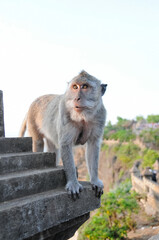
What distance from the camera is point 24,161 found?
A: 2270mm

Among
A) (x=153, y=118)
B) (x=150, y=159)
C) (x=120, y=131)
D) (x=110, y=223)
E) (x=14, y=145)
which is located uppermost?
(x=14, y=145)

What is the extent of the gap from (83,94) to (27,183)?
1049 mm

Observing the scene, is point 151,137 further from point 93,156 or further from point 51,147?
point 93,156

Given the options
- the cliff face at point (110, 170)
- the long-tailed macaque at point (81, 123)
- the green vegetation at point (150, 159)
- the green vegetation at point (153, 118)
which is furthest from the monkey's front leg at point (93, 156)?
the green vegetation at point (153, 118)

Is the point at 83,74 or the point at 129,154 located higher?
the point at 83,74

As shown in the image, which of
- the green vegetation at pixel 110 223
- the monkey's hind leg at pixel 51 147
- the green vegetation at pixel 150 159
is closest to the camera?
the monkey's hind leg at pixel 51 147

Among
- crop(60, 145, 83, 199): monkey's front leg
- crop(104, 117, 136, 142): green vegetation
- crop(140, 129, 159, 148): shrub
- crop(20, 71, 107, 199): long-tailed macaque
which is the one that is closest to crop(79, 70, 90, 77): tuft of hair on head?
crop(20, 71, 107, 199): long-tailed macaque

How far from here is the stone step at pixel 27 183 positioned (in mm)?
1865

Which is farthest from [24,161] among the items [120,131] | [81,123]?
[120,131]

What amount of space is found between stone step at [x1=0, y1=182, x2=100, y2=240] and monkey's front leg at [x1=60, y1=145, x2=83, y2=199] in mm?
56

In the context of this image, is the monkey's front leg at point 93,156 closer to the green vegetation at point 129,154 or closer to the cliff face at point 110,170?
the cliff face at point 110,170

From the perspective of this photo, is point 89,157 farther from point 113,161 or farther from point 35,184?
point 113,161

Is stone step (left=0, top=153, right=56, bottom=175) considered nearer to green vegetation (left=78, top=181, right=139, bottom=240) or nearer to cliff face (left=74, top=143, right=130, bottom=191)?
green vegetation (left=78, top=181, right=139, bottom=240)

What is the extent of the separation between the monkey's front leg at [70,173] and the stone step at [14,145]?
0.37 metres
